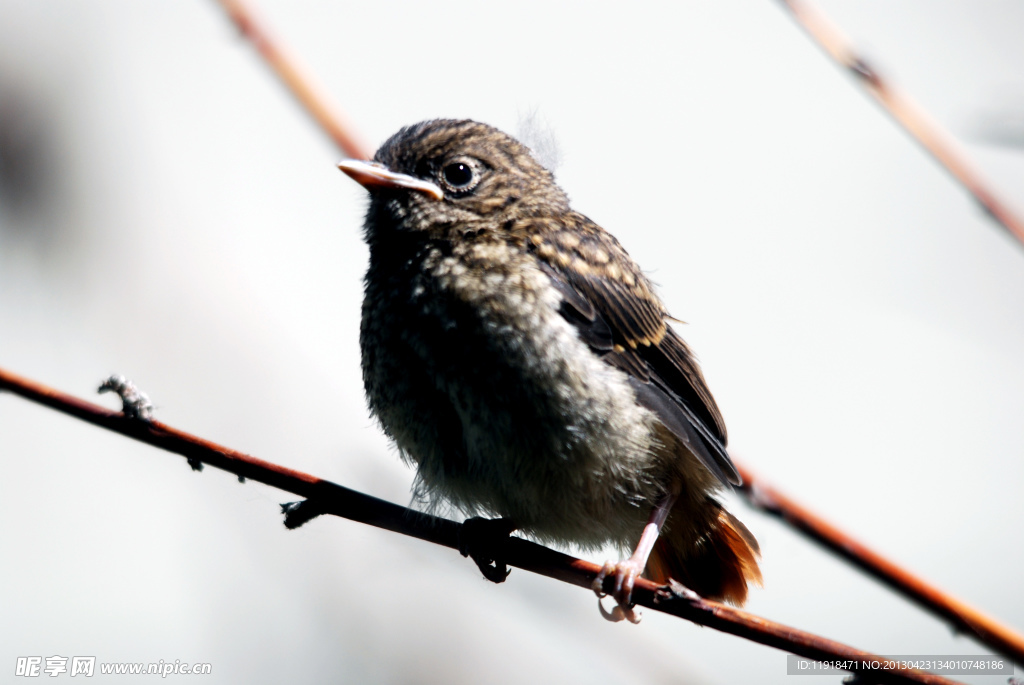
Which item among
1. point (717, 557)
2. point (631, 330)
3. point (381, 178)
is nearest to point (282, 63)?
point (381, 178)

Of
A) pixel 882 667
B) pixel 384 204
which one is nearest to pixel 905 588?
pixel 882 667

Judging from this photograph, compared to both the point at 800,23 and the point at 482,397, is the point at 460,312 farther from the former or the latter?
the point at 800,23

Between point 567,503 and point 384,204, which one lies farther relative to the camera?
point 384,204

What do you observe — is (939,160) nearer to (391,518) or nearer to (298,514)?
(391,518)

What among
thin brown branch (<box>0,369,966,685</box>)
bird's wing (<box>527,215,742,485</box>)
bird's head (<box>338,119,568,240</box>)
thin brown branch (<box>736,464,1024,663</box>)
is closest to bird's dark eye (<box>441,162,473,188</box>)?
bird's head (<box>338,119,568,240</box>)

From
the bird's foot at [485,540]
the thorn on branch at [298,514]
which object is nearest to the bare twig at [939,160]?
the bird's foot at [485,540]

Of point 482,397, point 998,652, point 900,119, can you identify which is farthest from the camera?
point 482,397
